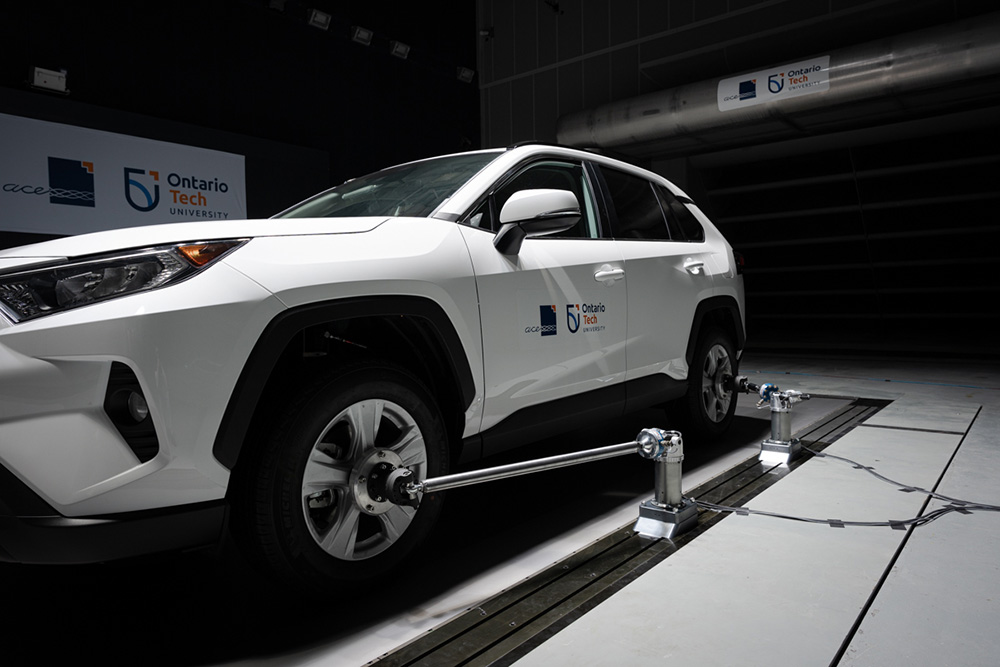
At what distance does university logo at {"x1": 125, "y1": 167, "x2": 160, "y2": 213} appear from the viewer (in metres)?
7.33

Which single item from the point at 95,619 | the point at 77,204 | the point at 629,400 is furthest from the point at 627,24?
the point at 95,619

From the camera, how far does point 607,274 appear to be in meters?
2.51

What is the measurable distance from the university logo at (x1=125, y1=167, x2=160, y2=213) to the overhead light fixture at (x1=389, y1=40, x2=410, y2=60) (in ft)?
14.2

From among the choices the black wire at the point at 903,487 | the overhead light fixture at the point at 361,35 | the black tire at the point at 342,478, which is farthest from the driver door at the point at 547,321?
the overhead light fixture at the point at 361,35

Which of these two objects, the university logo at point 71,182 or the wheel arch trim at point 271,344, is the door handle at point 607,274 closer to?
the wheel arch trim at point 271,344

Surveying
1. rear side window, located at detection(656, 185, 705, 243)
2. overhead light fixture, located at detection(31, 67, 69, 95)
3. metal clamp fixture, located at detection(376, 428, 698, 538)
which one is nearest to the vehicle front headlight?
metal clamp fixture, located at detection(376, 428, 698, 538)

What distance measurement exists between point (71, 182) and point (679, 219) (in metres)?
6.79

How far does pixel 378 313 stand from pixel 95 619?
1111 millimetres

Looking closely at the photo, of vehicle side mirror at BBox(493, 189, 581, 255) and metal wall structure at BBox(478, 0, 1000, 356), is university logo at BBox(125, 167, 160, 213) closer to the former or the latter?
metal wall structure at BBox(478, 0, 1000, 356)

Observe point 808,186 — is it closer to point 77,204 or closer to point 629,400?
point 629,400

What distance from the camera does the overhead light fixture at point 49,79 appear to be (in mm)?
6555

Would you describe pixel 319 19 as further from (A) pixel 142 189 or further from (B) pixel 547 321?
(B) pixel 547 321

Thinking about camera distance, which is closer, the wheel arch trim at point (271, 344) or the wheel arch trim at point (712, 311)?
the wheel arch trim at point (271, 344)

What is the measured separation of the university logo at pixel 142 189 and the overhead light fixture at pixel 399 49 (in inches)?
170
